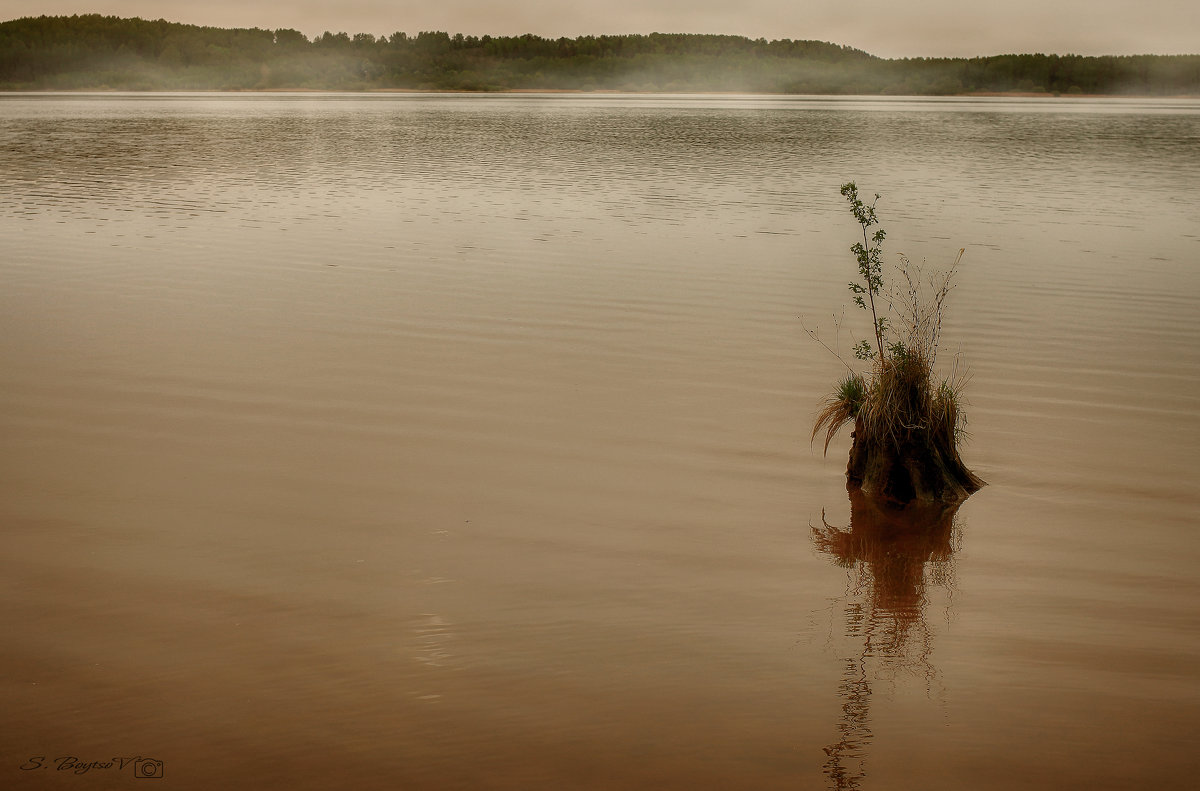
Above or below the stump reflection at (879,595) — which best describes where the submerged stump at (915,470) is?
above

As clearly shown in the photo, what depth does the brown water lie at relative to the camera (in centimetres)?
375

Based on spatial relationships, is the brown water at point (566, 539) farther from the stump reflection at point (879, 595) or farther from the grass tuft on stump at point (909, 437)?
the grass tuft on stump at point (909, 437)

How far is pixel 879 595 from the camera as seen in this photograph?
16.3ft

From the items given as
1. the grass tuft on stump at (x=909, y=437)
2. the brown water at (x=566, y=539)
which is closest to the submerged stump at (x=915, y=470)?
the grass tuft on stump at (x=909, y=437)

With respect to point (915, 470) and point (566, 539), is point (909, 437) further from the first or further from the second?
point (566, 539)

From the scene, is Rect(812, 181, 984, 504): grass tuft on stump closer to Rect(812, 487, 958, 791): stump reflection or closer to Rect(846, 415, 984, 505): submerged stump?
Rect(846, 415, 984, 505): submerged stump

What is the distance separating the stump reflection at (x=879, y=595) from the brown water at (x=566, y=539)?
24mm

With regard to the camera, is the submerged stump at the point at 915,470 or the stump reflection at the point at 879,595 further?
the submerged stump at the point at 915,470

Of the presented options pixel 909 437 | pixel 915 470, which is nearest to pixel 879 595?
pixel 915 470

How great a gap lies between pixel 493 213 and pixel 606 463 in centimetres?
1393

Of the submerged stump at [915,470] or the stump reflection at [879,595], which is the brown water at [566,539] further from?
the submerged stump at [915,470]

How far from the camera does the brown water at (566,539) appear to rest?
12.3 feet

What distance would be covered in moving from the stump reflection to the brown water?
0.02 m

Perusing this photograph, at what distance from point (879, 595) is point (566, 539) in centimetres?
155
